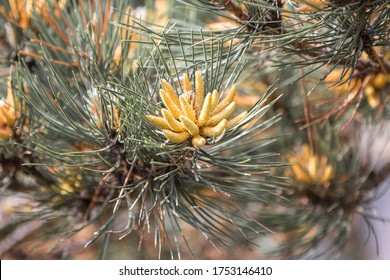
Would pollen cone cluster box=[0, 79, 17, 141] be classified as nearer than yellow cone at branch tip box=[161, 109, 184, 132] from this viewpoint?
No

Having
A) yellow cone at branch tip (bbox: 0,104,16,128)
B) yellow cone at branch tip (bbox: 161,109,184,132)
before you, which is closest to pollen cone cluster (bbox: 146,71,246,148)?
yellow cone at branch tip (bbox: 161,109,184,132)

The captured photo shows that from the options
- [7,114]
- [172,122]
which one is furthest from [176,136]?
[7,114]

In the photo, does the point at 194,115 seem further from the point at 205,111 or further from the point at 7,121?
the point at 7,121

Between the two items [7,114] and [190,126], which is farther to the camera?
[7,114]

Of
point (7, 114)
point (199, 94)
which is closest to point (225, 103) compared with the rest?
point (199, 94)

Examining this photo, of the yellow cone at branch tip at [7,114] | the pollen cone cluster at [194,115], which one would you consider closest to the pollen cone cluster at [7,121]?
the yellow cone at branch tip at [7,114]

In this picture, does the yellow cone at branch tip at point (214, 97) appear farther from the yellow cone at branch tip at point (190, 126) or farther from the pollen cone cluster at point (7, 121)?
the pollen cone cluster at point (7, 121)

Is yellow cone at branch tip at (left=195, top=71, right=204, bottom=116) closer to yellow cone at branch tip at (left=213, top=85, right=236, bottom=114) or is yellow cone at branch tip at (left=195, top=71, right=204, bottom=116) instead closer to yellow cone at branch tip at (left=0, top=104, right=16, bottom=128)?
yellow cone at branch tip at (left=213, top=85, right=236, bottom=114)

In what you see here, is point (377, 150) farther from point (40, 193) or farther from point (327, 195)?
point (40, 193)
